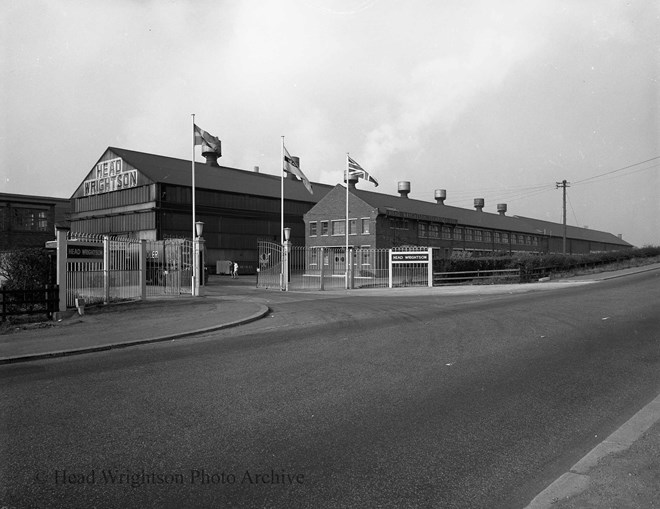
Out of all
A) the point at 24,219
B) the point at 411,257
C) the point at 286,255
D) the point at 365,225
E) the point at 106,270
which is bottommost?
the point at 106,270

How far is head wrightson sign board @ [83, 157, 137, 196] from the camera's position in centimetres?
5376

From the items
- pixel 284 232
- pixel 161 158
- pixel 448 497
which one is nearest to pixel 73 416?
pixel 448 497

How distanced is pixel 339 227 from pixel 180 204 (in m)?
16.6

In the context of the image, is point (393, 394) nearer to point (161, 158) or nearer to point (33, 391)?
point (33, 391)

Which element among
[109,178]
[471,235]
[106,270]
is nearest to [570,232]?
[471,235]

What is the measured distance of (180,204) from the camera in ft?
172

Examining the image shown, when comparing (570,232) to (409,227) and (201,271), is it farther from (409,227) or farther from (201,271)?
(201,271)

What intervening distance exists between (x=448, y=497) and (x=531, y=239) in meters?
76.6

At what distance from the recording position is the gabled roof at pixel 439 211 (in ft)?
165

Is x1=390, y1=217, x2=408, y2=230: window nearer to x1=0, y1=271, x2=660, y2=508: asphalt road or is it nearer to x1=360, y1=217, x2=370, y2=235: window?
x1=360, y1=217, x2=370, y2=235: window

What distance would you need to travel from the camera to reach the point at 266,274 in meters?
33.4

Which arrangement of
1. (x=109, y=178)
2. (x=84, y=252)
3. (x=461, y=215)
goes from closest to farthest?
(x=84, y=252)
(x=109, y=178)
(x=461, y=215)

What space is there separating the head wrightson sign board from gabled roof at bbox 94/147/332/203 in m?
1.15

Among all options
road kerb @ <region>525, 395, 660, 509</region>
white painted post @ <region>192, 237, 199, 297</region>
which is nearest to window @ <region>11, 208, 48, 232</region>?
white painted post @ <region>192, 237, 199, 297</region>
